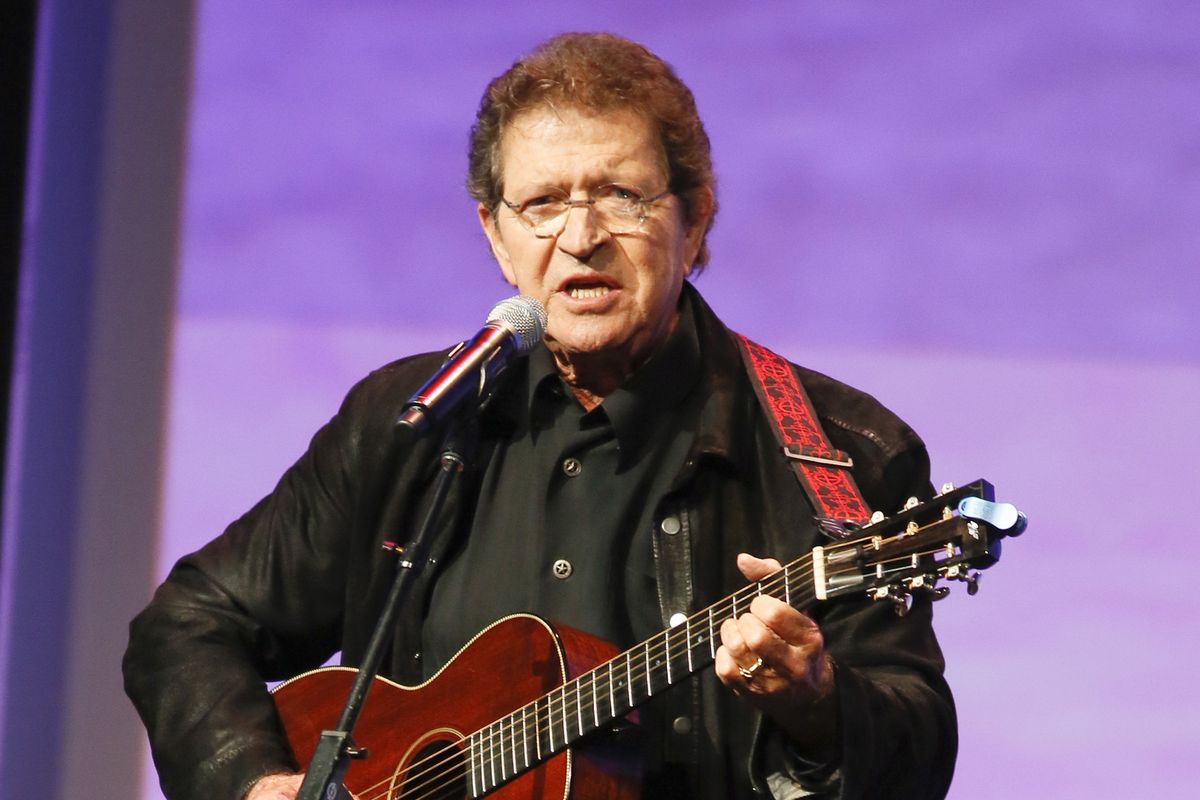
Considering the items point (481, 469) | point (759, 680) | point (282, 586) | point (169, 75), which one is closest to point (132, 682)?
point (282, 586)

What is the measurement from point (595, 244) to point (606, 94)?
12.4 inches

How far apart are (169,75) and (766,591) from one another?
8.69 feet

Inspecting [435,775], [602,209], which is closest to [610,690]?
[435,775]

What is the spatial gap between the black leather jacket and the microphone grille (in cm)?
A: 46

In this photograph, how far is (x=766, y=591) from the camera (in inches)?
89.6

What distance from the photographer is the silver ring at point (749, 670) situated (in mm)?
2173

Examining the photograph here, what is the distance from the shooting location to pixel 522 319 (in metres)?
2.38

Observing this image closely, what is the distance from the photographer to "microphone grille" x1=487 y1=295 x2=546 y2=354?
236 centimetres

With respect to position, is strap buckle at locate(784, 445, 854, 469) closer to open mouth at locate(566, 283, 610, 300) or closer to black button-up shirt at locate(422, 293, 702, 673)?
black button-up shirt at locate(422, 293, 702, 673)

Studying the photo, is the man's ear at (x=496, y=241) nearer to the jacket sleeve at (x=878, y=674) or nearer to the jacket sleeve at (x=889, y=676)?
the jacket sleeve at (x=878, y=674)

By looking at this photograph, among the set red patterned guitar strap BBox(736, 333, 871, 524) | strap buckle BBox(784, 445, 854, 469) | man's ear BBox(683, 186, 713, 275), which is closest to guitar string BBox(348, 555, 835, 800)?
red patterned guitar strap BBox(736, 333, 871, 524)

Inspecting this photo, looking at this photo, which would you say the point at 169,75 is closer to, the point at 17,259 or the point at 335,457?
the point at 17,259

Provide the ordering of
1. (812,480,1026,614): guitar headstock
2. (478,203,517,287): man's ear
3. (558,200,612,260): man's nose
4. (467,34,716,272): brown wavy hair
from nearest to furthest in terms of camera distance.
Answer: (812,480,1026,614): guitar headstock < (558,200,612,260): man's nose < (467,34,716,272): brown wavy hair < (478,203,517,287): man's ear

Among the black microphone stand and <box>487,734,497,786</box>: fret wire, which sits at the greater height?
the black microphone stand
